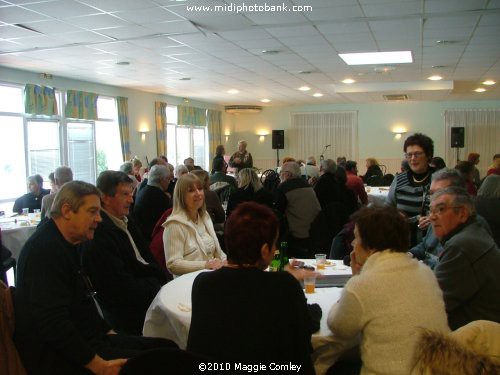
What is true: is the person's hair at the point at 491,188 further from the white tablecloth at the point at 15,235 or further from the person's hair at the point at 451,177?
the white tablecloth at the point at 15,235

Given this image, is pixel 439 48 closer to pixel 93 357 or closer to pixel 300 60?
pixel 300 60

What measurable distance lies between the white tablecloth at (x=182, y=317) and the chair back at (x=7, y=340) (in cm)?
76

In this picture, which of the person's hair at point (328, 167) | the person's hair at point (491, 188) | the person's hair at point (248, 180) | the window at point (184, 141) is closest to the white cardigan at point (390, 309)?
the person's hair at point (491, 188)

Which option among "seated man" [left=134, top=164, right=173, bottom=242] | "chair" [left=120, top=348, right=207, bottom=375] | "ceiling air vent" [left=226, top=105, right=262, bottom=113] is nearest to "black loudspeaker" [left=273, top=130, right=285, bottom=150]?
"ceiling air vent" [left=226, top=105, right=262, bottom=113]

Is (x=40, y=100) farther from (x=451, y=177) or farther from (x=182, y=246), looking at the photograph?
(x=451, y=177)

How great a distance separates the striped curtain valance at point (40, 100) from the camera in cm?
805

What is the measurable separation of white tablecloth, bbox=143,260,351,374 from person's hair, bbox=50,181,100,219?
2.42 ft

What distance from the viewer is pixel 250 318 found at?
1.69 m

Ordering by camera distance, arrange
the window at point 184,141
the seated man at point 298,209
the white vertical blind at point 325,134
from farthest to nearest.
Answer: the white vertical blind at point 325,134 < the window at point 184,141 < the seated man at point 298,209

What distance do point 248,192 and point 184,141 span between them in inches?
346

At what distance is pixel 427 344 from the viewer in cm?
134

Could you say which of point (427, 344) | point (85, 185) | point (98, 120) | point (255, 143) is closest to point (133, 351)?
point (85, 185)

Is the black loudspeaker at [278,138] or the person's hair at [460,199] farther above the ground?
the black loudspeaker at [278,138]

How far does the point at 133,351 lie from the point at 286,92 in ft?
34.4
